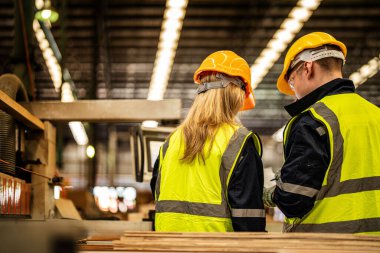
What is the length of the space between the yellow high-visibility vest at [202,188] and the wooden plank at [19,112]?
4.90 ft

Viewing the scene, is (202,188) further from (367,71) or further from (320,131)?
(367,71)

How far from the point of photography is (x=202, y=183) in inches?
109

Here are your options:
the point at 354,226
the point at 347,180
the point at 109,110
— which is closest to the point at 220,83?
the point at 347,180

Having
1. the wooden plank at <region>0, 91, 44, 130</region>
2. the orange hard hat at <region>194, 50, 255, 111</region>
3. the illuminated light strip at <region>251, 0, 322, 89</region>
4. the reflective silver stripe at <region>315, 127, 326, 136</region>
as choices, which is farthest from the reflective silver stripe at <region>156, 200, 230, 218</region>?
the illuminated light strip at <region>251, 0, 322, 89</region>

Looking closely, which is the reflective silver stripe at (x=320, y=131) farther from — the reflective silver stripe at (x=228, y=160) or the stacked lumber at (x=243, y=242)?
the stacked lumber at (x=243, y=242)

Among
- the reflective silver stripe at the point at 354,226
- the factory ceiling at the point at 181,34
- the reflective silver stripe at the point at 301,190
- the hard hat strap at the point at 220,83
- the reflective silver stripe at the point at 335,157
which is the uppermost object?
the factory ceiling at the point at 181,34

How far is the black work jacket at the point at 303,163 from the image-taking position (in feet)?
8.29

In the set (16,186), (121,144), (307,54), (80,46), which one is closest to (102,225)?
(16,186)

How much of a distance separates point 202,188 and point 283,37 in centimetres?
1112

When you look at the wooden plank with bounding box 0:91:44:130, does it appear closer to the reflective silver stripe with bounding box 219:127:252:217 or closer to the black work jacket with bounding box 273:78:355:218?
the reflective silver stripe with bounding box 219:127:252:217

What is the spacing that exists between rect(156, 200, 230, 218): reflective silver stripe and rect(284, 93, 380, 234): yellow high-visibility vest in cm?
39

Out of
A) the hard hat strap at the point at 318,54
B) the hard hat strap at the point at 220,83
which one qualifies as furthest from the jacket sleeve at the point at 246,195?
the hard hat strap at the point at 318,54

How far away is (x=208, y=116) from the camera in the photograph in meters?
2.91

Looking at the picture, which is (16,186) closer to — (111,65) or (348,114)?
(348,114)
